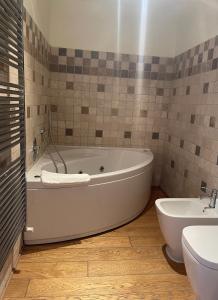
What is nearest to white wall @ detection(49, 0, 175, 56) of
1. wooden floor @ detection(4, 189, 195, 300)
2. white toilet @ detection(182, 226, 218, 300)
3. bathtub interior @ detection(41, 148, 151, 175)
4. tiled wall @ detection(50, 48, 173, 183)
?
tiled wall @ detection(50, 48, 173, 183)

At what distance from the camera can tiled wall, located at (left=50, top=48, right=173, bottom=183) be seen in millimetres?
2732

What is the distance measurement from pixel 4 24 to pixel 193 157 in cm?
182

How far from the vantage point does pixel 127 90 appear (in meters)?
2.85

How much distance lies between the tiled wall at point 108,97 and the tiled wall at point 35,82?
24 centimetres

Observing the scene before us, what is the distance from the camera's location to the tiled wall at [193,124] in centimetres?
191

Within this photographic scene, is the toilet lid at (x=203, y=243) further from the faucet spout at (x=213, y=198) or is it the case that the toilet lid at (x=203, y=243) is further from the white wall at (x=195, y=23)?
the white wall at (x=195, y=23)

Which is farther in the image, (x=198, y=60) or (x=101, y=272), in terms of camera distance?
(x=198, y=60)

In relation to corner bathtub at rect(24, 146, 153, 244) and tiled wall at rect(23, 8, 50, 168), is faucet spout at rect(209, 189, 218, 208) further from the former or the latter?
tiled wall at rect(23, 8, 50, 168)

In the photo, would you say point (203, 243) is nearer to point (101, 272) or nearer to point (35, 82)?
point (101, 272)

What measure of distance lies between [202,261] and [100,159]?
1840 mm

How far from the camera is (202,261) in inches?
43.7

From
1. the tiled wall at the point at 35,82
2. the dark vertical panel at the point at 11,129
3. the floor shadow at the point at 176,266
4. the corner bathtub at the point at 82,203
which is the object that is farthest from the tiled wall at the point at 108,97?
the floor shadow at the point at 176,266

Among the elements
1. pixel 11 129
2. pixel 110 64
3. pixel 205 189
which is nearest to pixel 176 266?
pixel 205 189

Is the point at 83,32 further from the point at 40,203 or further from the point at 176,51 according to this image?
the point at 40,203
